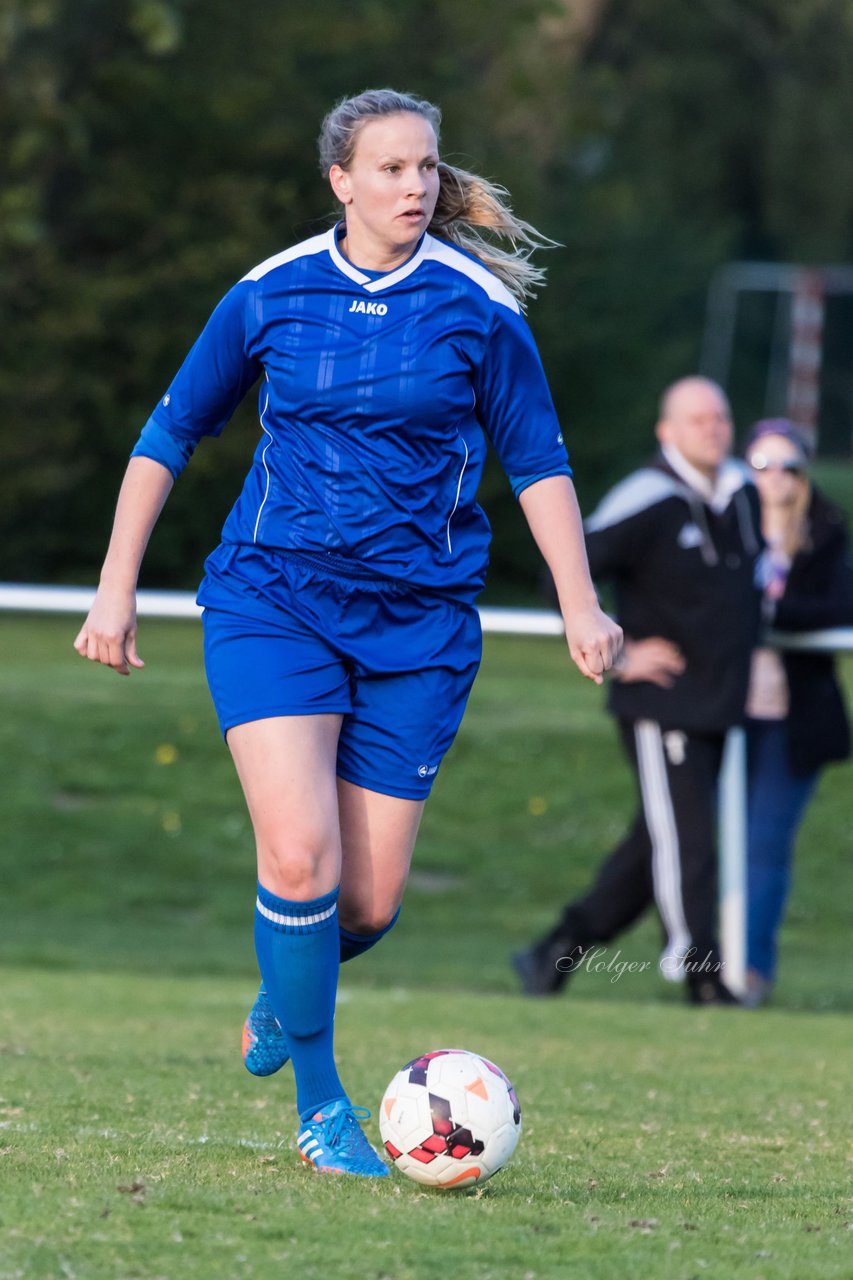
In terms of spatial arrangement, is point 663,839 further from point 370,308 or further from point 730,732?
point 370,308

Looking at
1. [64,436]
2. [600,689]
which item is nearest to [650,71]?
[64,436]

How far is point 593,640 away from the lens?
180 inches

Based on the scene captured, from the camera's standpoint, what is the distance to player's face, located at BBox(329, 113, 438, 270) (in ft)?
15.1

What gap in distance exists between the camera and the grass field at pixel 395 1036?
380 cm

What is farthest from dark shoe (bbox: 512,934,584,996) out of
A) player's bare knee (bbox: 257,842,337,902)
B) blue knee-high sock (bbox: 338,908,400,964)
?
player's bare knee (bbox: 257,842,337,902)

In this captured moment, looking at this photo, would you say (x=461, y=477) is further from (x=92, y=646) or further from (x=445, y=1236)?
(x=445, y=1236)

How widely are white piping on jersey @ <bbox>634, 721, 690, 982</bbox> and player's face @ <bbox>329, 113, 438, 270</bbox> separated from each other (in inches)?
182

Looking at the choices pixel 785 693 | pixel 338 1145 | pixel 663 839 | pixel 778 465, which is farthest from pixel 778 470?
pixel 338 1145

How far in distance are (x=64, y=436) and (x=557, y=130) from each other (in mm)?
7689

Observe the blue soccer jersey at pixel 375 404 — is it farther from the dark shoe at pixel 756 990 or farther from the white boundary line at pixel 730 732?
the dark shoe at pixel 756 990

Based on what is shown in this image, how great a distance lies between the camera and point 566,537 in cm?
472

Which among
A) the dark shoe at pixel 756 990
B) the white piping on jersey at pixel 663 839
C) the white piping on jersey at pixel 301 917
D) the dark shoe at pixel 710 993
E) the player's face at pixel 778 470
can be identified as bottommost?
the dark shoe at pixel 756 990

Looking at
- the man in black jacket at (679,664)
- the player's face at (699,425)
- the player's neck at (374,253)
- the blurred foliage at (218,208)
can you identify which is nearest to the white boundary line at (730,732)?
the man in black jacket at (679,664)

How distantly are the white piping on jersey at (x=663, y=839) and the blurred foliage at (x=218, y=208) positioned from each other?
11.3m
